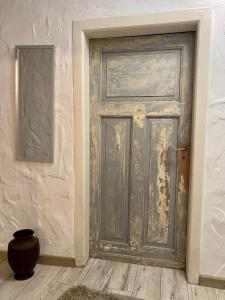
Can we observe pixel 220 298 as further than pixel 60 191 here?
No

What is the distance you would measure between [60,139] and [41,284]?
3.67 feet

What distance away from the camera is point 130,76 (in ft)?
6.07

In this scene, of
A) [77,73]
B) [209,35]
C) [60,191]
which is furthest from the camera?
[60,191]

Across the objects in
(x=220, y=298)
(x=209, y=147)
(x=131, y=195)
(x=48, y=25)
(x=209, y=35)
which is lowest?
(x=220, y=298)

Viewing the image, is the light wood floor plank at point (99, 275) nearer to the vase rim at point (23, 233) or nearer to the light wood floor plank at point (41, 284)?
the light wood floor plank at point (41, 284)

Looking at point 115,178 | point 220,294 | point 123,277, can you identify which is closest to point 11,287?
point 123,277

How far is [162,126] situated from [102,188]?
743mm

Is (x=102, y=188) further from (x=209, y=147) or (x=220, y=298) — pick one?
(x=220, y=298)

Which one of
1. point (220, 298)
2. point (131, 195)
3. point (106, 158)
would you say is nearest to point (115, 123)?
point (106, 158)

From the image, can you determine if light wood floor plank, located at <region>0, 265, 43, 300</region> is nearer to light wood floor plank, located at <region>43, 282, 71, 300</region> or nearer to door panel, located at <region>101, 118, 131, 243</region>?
light wood floor plank, located at <region>43, 282, 71, 300</region>

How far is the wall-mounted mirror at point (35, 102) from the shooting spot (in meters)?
1.81

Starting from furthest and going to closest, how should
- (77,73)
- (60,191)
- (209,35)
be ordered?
1. (60,191)
2. (77,73)
3. (209,35)

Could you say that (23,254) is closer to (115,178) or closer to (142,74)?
(115,178)

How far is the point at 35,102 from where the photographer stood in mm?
1849
